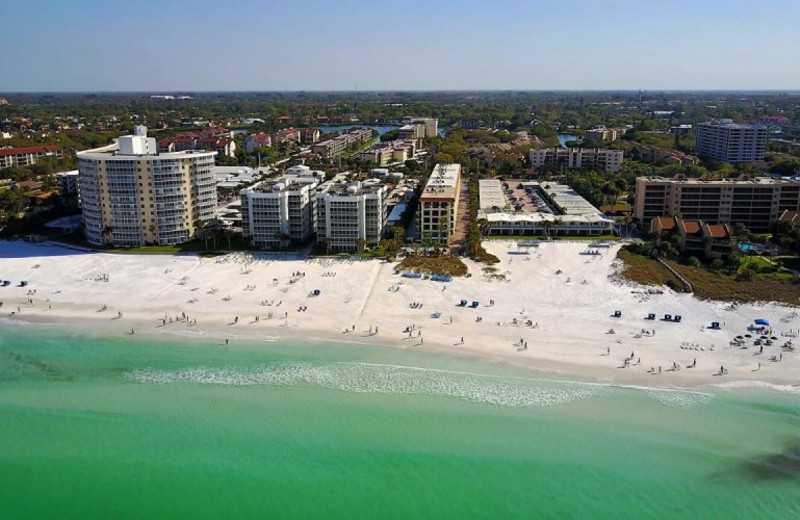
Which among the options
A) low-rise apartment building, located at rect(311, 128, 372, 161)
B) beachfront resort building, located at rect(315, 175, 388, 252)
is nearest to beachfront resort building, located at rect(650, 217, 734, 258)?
beachfront resort building, located at rect(315, 175, 388, 252)

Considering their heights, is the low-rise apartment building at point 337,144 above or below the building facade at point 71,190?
above

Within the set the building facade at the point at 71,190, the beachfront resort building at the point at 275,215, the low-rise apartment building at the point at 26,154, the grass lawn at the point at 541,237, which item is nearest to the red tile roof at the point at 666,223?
the grass lawn at the point at 541,237

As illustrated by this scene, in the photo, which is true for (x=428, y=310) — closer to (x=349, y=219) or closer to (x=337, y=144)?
(x=349, y=219)

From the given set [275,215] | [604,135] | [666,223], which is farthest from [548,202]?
[604,135]

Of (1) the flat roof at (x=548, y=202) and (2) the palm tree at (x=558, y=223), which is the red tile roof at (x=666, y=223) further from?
(2) the palm tree at (x=558, y=223)

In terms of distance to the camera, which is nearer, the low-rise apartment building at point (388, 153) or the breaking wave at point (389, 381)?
the breaking wave at point (389, 381)

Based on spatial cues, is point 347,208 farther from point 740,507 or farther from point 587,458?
point 740,507

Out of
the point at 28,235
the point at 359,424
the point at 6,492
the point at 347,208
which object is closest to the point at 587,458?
the point at 359,424

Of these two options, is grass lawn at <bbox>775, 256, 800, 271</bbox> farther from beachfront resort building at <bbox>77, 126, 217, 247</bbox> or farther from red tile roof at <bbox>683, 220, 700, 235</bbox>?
beachfront resort building at <bbox>77, 126, 217, 247</bbox>
